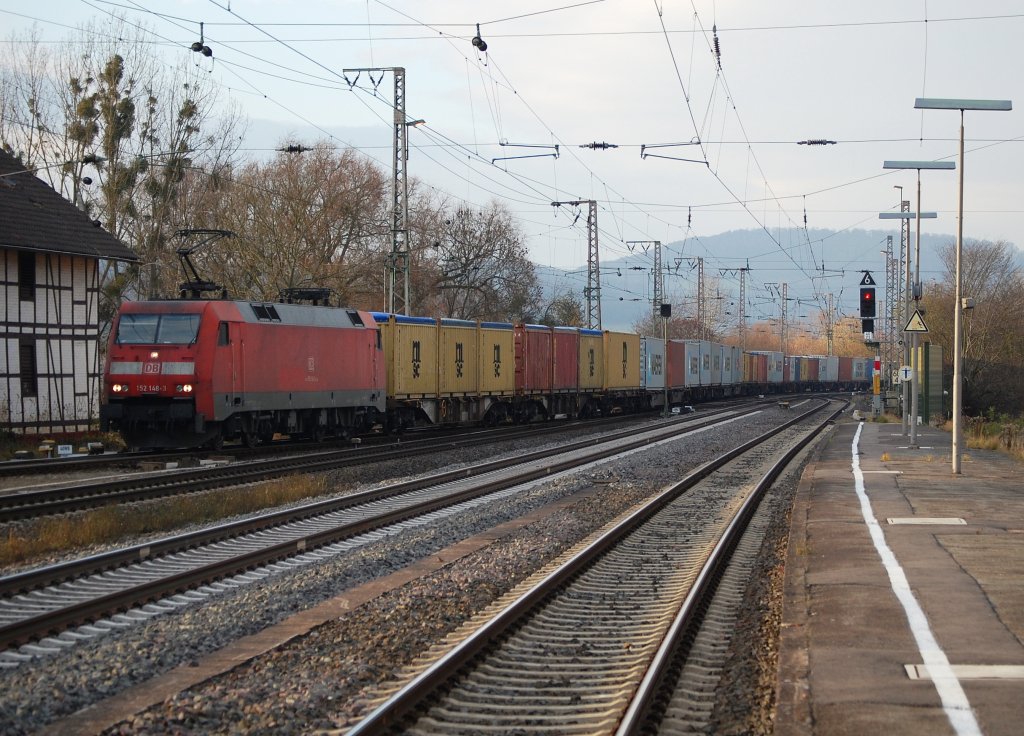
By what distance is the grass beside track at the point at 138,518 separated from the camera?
11.4 m

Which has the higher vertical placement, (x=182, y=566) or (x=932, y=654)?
(x=932, y=654)

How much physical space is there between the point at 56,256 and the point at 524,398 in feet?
50.1

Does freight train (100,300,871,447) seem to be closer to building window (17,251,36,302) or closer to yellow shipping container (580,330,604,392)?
yellow shipping container (580,330,604,392)

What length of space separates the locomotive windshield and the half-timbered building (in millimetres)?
7272

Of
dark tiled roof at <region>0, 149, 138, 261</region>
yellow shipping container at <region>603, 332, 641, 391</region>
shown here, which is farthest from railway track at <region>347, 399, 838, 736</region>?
yellow shipping container at <region>603, 332, 641, 391</region>

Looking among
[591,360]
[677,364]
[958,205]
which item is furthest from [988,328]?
[958,205]

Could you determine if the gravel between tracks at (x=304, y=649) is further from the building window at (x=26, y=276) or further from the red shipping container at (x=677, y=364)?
the red shipping container at (x=677, y=364)

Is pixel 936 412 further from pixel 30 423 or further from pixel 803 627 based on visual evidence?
pixel 803 627

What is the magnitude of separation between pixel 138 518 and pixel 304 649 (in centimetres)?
638

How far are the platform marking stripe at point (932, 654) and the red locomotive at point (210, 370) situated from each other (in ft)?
42.4

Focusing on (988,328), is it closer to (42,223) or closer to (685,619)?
(42,223)

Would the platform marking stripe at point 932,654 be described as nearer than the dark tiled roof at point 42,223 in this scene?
Yes

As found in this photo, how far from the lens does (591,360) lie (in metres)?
41.3

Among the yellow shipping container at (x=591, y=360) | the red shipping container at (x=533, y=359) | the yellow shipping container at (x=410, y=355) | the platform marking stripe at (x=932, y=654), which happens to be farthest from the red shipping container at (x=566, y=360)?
the platform marking stripe at (x=932, y=654)
